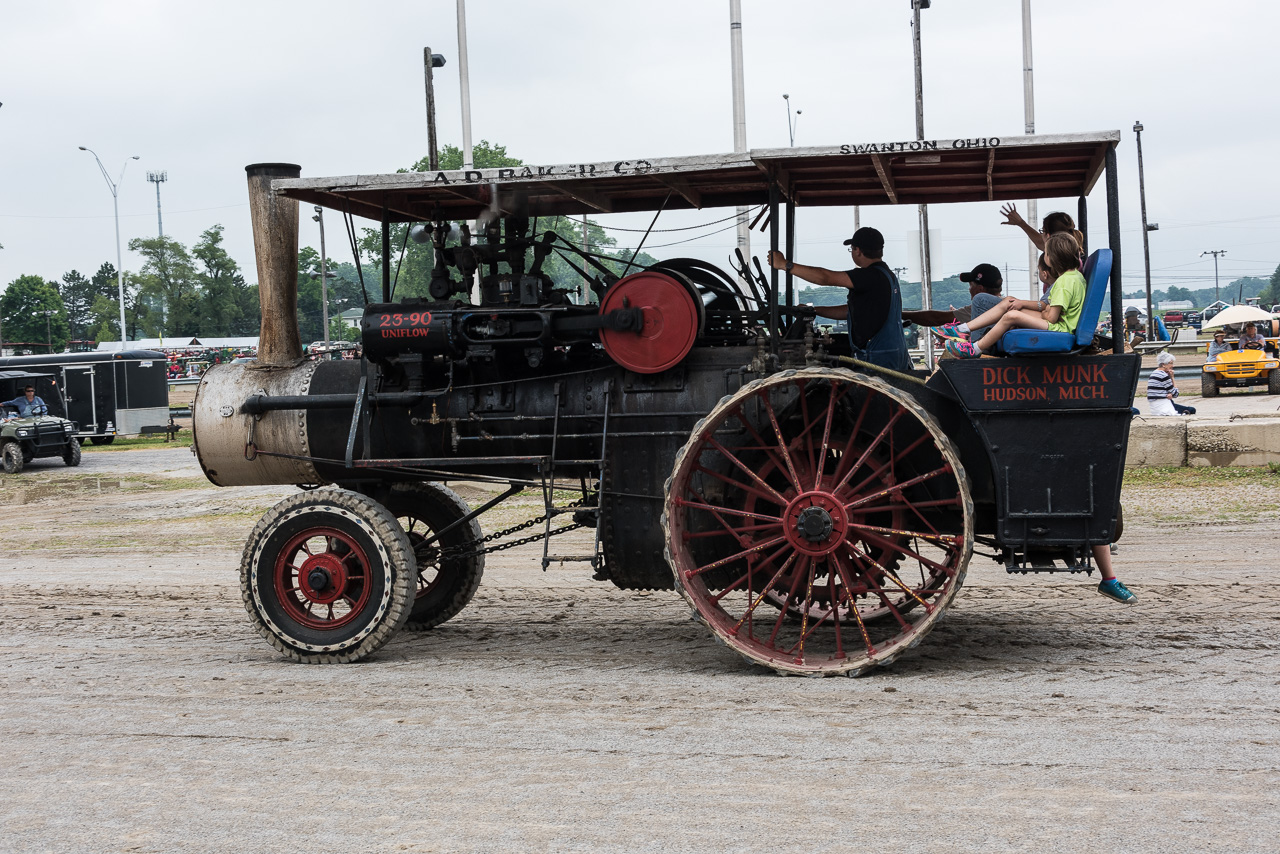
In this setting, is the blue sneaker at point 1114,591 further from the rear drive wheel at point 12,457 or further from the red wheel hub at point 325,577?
the rear drive wheel at point 12,457

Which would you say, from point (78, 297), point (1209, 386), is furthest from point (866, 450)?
point (78, 297)

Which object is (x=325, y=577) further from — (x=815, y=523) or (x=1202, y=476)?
(x=1202, y=476)

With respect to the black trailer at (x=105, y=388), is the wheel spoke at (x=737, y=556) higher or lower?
lower

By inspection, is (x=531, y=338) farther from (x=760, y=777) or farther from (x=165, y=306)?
(x=165, y=306)

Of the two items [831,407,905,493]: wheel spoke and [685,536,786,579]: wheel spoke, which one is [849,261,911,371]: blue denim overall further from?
[685,536,786,579]: wheel spoke

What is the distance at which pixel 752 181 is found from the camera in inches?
280

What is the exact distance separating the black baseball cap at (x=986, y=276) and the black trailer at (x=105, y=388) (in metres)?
27.7

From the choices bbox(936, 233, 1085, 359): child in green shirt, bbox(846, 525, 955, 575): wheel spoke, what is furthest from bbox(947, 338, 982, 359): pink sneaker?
bbox(846, 525, 955, 575): wheel spoke

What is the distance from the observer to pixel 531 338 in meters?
6.61

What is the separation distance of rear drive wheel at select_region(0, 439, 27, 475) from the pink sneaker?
22561 mm

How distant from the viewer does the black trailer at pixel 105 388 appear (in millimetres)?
A: 30562

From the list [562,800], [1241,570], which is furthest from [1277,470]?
[562,800]

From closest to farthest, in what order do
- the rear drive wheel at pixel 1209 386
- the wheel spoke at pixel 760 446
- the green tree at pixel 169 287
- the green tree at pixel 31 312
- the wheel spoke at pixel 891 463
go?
the wheel spoke at pixel 891 463
the wheel spoke at pixel 760 446
the rear drive wheel at pixel 1209 386
the green tree at pixel 31 312
the green tree at pixel 169 287

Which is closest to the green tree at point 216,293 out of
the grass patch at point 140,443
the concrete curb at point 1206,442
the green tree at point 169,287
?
the green tree at point 169,287
